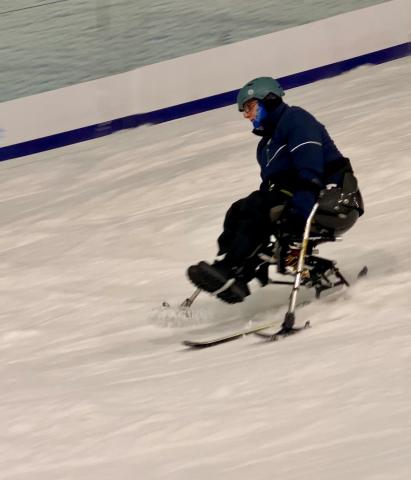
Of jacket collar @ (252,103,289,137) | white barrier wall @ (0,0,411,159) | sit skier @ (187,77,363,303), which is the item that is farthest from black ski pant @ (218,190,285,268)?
white barrier wall @ (0,0,411,159)

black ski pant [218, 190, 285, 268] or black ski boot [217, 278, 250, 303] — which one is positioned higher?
black ski pant [218, 190, 285, 268]

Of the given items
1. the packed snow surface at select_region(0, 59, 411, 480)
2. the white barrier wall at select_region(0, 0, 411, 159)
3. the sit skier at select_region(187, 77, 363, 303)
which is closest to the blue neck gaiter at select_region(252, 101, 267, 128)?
the sit skier at select_region(187, 77, 363, 303)

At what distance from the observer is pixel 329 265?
7.02m

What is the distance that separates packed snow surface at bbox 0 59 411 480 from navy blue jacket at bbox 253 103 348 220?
621 mm

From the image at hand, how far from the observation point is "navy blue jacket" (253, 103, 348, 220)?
6.59 metres

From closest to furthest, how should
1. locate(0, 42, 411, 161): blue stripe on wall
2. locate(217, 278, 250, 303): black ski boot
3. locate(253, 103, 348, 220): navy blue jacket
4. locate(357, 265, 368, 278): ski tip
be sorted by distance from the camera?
locate(253, 103, 348, 220): navy blue jacket → locate(217, 278, 250, 303): black ski boot → locate(357, 265, 368, 278): ski tip → locate(0, 42, 411, 161): blue stripe on wall

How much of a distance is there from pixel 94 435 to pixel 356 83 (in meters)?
8.83

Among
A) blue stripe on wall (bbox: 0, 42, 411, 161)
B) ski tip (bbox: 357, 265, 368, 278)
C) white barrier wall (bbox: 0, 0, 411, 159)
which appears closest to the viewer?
ski tip (bbox: 357, 265, 368, 278)

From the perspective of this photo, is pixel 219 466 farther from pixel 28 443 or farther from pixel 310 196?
pixel 310 196

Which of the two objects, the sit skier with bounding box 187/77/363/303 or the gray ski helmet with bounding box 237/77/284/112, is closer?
the sit skier with bounding box 187/77/363/303

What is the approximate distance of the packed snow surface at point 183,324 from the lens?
16.1 feet

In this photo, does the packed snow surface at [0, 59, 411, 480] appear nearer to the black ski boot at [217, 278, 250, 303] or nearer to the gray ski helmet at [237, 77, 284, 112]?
the black ski boot at [217, 278, 250, 303]

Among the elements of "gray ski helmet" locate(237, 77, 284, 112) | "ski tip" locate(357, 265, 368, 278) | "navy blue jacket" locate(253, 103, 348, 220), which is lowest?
"ski tip" locate(357, 265, 368, 278)

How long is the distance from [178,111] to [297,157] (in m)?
7.07
